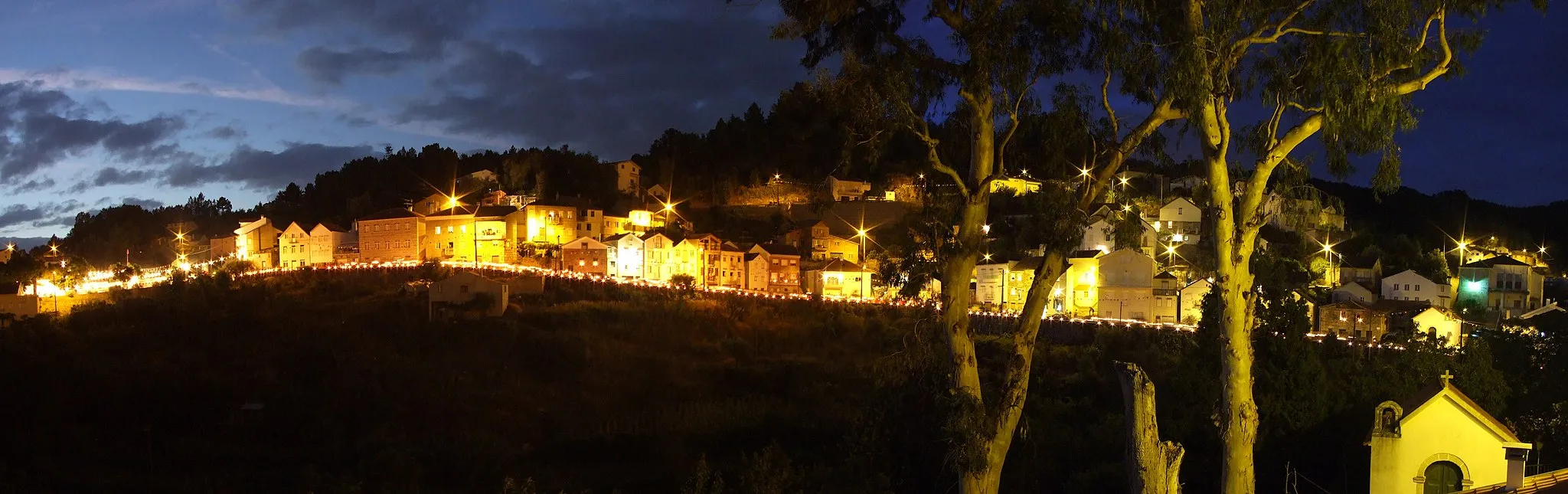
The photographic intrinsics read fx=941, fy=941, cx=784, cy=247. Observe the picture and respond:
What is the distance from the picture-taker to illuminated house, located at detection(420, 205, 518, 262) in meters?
49.1

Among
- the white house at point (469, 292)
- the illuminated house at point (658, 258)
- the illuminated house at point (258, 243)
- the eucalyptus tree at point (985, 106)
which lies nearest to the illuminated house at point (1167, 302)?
the illuminated house at point (658, 258)

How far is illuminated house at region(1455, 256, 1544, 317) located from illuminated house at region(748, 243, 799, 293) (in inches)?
1016

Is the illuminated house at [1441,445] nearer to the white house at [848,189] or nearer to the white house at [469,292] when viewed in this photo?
the white house at [469,292]

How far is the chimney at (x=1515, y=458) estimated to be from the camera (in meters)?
11.5

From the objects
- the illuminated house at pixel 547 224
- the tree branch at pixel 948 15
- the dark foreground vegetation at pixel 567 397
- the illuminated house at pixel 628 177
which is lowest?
the dark foreground vegetation at pixel 567 397

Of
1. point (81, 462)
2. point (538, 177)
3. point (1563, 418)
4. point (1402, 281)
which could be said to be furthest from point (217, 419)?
point (1402, 281)

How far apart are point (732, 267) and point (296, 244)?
2609 centimetres

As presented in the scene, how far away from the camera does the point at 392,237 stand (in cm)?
4891

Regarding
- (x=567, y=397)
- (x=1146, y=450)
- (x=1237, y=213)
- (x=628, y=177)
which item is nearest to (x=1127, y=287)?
(x=567, y=397)

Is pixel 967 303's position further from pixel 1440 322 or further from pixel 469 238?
pixel 469 238

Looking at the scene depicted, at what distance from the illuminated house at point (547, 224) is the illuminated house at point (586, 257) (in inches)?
121

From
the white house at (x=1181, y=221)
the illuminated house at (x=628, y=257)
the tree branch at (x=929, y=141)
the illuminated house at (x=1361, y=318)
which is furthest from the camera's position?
the illuminated house at (x=628, y=257)

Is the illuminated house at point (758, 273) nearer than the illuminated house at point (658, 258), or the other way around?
the illuminated house at point (758, 273)

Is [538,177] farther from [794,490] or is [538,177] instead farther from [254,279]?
[794,490]
